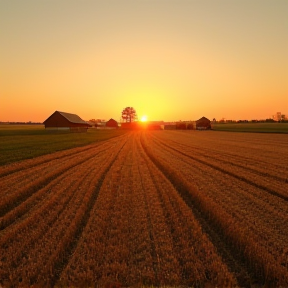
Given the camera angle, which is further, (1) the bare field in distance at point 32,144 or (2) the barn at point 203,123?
(2) the barn at point 203,123

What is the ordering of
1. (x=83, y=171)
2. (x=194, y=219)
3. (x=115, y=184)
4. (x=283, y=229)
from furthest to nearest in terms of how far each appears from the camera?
(x=83, y=171), (x=115, y=184), (x=194, y=219), (x=283, y=229)

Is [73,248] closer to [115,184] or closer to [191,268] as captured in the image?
[191,268]

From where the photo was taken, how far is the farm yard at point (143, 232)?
4012 millimetres

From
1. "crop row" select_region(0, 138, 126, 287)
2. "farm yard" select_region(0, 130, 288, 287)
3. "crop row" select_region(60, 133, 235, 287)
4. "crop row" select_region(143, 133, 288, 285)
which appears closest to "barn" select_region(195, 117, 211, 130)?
"crop row" select_region(143, 133, 288, 285)

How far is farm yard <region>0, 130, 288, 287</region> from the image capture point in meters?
4.01

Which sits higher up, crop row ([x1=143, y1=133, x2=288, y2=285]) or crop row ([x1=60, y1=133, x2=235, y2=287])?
crop row ([x1=60, y1=133, x2=235, y2=287])

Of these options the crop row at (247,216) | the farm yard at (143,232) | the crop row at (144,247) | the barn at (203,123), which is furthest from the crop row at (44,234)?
the barn at (203,123)

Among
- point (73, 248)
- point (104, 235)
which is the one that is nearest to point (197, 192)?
point (104, 235)

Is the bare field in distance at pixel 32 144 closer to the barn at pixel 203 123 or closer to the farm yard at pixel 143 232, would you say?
the farm yard at pixel 143 232

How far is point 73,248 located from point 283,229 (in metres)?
5.42

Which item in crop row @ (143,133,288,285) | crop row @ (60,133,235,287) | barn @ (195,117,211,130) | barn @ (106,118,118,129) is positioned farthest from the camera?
barn @ (106,118,118,129)

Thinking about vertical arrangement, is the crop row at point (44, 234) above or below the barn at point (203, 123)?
below

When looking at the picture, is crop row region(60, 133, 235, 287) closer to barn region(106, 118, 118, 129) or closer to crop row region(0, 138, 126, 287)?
crop row region(0, 138, 126, 287)

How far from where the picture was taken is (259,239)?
5250 millimetres
